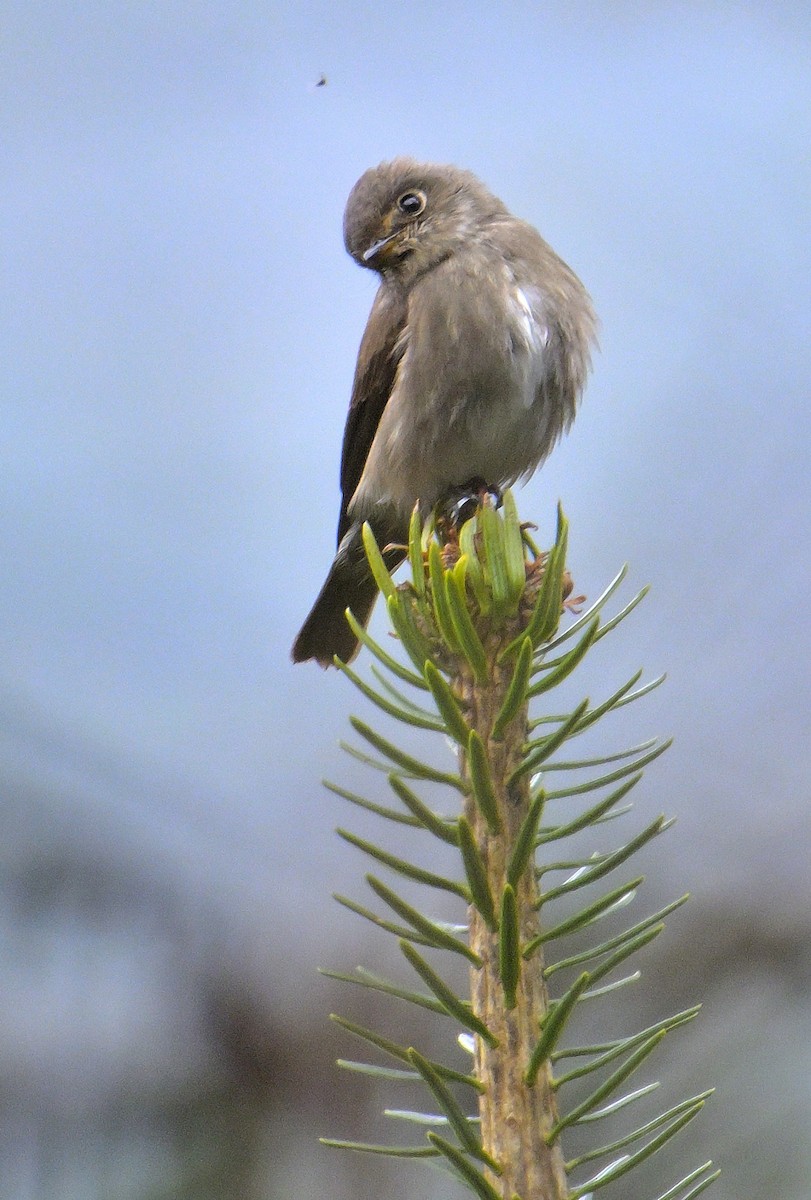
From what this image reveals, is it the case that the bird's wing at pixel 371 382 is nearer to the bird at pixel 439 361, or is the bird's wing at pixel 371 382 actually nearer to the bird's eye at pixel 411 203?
the bird at pixel 439 361

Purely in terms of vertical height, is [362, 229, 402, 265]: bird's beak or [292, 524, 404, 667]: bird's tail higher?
[362, 229, 402, 265]: bird's beak

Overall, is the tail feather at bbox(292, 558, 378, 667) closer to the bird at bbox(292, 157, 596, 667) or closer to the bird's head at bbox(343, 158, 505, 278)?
the bird at bbox(292, 157, 596, 667)

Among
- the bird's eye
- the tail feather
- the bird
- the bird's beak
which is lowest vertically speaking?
the tail feather

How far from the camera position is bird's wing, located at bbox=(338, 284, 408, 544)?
1.86 metres

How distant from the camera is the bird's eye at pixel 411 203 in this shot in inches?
78.4

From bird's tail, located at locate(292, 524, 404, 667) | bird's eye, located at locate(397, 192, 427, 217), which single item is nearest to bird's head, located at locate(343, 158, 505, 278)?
bird's eye, located at locate(397, 192, 427, 217)

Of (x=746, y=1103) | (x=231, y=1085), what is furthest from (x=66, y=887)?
(x=746, y=1103)

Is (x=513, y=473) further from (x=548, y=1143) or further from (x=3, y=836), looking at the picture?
(x=548, y=1143)

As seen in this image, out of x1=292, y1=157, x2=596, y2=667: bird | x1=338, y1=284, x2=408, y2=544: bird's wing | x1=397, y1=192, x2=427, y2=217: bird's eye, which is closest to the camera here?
x1=292, y1=157, x2=596, y2=667: bird

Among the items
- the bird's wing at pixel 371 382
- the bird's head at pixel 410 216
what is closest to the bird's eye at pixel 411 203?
the bird's head at pixel 410 216

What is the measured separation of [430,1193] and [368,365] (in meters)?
1.27

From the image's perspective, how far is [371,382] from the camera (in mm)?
1889

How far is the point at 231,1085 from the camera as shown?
4.22 ft

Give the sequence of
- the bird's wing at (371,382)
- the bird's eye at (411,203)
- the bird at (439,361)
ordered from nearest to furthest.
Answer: the bird at (439,361)
the bird's wing at (371,382)
the bird's eye at (411,203)
